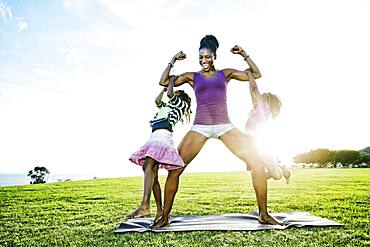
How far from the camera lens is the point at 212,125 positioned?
17.0 feet

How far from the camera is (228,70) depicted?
5.44 m

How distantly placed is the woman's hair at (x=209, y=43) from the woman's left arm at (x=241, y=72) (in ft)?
0.82

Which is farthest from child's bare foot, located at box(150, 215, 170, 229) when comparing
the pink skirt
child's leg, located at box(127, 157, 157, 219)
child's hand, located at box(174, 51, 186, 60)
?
child's hand, located at box(174, 51, 186, 60)

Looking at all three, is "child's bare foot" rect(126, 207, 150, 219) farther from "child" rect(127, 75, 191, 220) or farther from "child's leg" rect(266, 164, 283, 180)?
"child's leg" rect(266, 164, 283, 180)

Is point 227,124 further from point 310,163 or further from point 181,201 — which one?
point 310,163

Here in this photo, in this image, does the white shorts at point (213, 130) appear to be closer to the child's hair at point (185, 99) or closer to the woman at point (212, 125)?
the woman at point (212, 125)

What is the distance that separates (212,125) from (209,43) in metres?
1.08

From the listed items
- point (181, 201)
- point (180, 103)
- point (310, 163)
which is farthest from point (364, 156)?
point (180, 103)

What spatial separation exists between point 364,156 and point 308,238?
81.6ft

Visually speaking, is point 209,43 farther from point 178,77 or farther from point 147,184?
point 147,184

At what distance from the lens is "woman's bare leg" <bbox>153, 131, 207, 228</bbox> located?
17.0ft

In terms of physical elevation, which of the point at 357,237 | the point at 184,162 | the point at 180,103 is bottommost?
the point at 357,237

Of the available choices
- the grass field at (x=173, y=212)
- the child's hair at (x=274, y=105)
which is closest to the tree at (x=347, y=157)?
the grass field at (x=173, y=212)

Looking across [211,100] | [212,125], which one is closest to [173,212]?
[212,125]
